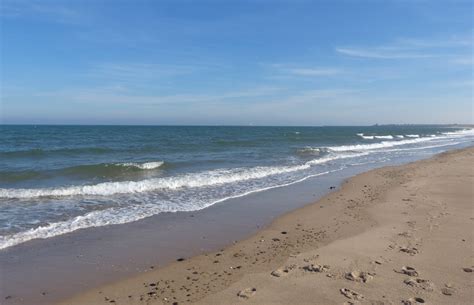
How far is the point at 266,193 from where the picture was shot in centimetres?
1257

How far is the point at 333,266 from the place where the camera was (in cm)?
566

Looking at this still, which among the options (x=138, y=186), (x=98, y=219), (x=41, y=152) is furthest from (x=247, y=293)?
(x=41, y=152)

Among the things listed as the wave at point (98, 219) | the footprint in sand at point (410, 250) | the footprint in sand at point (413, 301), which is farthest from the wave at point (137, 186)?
the footprint in sand at point (413, 301)

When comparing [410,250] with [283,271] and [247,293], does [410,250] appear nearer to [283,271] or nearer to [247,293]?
[283,271]

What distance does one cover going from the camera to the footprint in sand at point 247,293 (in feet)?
15.6

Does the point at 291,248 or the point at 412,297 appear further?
the point at 291,248

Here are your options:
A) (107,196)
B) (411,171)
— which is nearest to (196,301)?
(107,196)

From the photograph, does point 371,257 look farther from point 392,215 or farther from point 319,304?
point 392,215

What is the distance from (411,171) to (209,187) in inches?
375

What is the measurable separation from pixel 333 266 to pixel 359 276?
46 centimetres

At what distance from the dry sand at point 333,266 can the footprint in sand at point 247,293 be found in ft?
0.04

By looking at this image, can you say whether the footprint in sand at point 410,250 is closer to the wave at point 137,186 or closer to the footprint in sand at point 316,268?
the footprint in sand at point 316,268

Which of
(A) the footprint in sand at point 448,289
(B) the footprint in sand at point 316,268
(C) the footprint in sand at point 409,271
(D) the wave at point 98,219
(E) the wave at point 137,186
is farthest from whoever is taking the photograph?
(E) the wave at point 137,186

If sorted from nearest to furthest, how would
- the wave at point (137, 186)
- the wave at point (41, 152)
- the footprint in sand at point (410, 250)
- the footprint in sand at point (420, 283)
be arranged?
the footprint in sand at point (420, 283)
the footprint in sand at point (410, 250)
the wave at point (137, 186)
the wave at point (41, 152)
